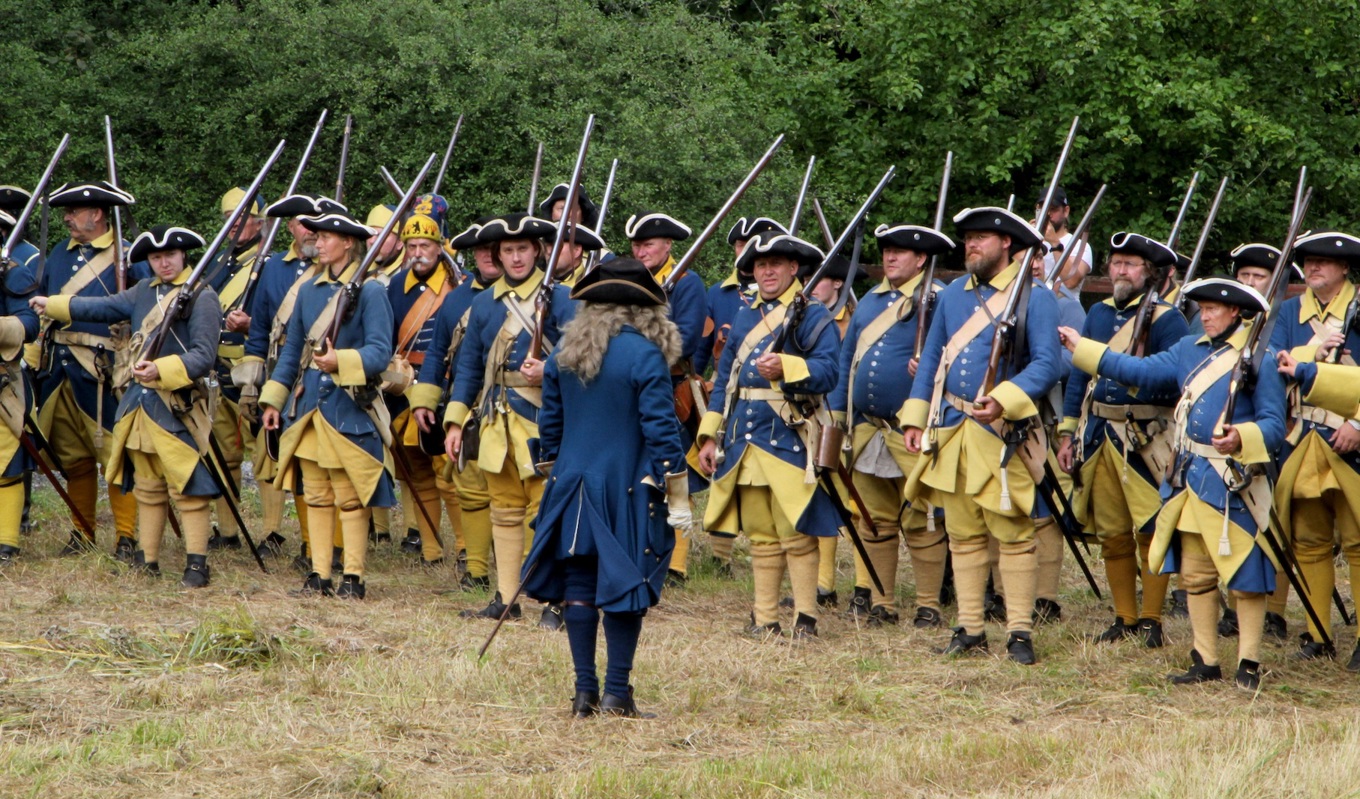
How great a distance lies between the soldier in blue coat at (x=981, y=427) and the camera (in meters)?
7.80

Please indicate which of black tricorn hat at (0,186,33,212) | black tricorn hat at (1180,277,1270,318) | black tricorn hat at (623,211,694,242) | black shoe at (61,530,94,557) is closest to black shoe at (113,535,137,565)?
black shoe at (61,530,94,557)

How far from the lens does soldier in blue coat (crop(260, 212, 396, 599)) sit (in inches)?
344

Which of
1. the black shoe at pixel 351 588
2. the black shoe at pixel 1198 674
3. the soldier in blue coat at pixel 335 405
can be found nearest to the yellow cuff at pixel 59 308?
the soldier in blue coat at pixel 335 405

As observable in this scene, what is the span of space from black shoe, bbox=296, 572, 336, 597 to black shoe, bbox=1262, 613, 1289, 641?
16.1 ft

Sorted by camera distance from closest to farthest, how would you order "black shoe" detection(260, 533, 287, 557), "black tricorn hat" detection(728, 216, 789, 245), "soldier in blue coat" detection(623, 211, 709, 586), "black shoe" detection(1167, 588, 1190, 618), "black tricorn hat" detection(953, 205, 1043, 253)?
"black tricorn hat" detection(953, 205, 1043, 253) < "black shoe" detection(1167, 588, 1190, 618) < "soldier in blue coat" detection(623, 211, 709, 586) < "black tricorn hat" detection(728, 216, 789, 245) < "black shoe" detection(260, 533, 287, 557)

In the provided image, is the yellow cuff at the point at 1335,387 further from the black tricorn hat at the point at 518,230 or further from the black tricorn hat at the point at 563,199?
the black tricorn hat at the point at 563,199

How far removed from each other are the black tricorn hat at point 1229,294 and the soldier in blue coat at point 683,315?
2977mm

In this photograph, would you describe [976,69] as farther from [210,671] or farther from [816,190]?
[210,671]

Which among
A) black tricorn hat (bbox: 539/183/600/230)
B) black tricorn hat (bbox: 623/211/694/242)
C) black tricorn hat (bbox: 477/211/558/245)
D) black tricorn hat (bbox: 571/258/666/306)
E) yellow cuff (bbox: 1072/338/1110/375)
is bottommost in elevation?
yellow cuff (bbox: 1072/338/1110/375)

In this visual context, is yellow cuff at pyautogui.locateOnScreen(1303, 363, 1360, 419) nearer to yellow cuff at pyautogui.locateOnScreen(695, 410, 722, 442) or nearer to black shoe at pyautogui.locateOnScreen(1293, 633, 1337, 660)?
black shoe at pyautogui.locateOnScreen(1293, 633, 1337, 660)

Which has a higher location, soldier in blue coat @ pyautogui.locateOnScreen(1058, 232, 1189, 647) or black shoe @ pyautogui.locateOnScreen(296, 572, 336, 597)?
soldier in blue coat @ pyautogui.locateOnScreen(1058, 232, 1189, 647)

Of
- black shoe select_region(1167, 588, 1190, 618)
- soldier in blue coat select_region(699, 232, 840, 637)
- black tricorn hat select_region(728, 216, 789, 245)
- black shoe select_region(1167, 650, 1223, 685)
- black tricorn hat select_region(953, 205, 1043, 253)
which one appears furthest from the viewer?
black tricorn hat select_region(728, 216, 789, 245)

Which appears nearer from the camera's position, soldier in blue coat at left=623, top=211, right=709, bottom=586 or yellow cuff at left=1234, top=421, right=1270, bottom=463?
yellow cuff at left=1234, top=421, right=1270, bottom=463

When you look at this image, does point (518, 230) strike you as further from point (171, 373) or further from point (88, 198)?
point (88, 198)
